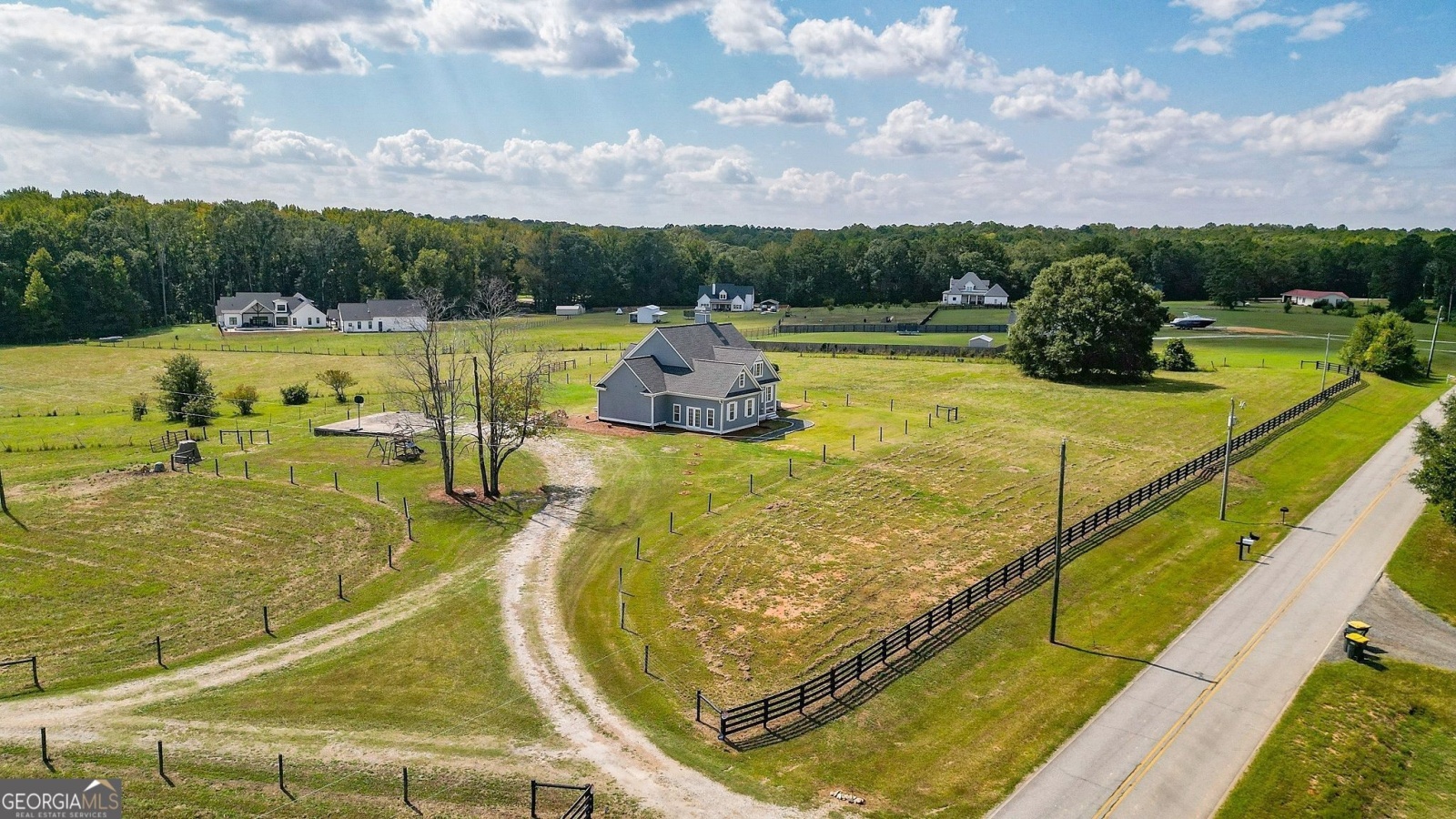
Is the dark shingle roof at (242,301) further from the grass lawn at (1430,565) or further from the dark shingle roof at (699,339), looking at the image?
the grass lawn at (1430,565)

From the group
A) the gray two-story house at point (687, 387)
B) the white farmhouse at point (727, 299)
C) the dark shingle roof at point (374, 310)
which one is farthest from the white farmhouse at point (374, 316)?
the gray two-story house at point (687, 387)

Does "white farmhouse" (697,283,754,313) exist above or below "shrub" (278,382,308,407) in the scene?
above

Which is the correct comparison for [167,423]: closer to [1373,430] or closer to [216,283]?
[1373,430]

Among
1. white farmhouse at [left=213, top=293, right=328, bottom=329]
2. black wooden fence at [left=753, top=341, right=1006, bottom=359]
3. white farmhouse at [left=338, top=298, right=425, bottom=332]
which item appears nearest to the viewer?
black wooden fence at [left=753, top=341, right=1006, bottom=359]

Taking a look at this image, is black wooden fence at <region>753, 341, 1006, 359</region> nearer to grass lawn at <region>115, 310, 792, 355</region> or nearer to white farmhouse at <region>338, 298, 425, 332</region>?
grass lawn at <region>115, 310, 792, 355</region>

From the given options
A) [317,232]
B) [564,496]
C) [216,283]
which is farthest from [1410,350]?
[216,283]

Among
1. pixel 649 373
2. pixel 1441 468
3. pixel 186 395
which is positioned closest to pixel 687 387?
pixel 649 373

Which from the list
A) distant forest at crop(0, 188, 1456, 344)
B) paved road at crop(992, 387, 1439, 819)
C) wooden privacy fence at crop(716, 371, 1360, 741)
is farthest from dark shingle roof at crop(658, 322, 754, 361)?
distant forest at crop(0, 188, 1456, 344)
